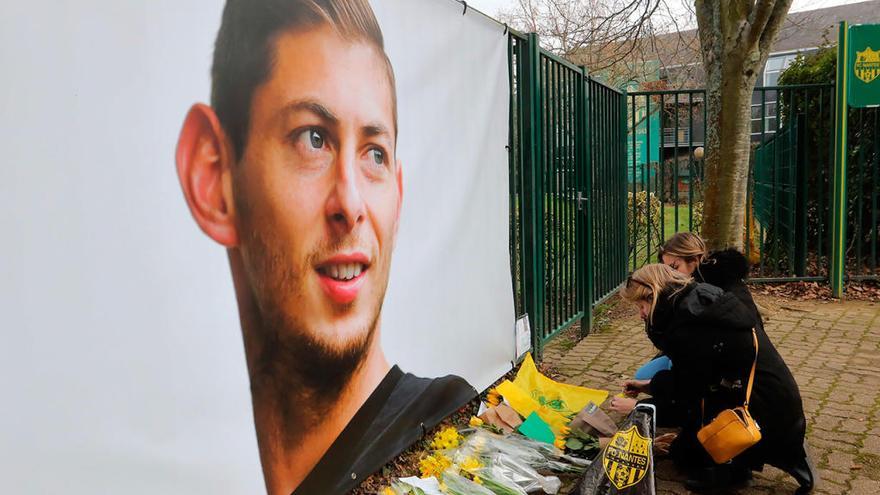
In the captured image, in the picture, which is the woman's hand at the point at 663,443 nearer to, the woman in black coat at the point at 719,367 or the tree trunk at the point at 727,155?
the woman in black coat at the point at 719,367

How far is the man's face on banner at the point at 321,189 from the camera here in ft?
8.00

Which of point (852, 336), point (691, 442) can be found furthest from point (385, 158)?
point (852, 336)

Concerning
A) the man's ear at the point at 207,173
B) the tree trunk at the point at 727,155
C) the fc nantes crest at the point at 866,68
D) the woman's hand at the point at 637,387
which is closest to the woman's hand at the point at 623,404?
the woman's hand at the point at 637,387

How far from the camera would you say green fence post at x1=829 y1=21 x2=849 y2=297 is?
824cm

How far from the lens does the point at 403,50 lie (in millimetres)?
3264

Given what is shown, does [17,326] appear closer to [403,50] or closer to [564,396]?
[403,50]

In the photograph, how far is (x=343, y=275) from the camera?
285 centimetres

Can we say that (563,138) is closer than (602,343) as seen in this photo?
Yes

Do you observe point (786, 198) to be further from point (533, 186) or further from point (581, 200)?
point (533, 186)

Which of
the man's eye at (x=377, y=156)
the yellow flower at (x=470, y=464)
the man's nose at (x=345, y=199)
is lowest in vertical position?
the yellow flower at (x=470, y=464)

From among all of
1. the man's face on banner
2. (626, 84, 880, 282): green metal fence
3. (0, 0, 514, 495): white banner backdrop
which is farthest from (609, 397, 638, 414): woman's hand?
(626, 84, 880, 282): green metal fence

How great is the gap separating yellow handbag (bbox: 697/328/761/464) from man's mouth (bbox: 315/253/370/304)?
1753 millimetres

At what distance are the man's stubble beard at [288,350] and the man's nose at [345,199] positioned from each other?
0.26 feet

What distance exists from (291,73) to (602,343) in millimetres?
4683
